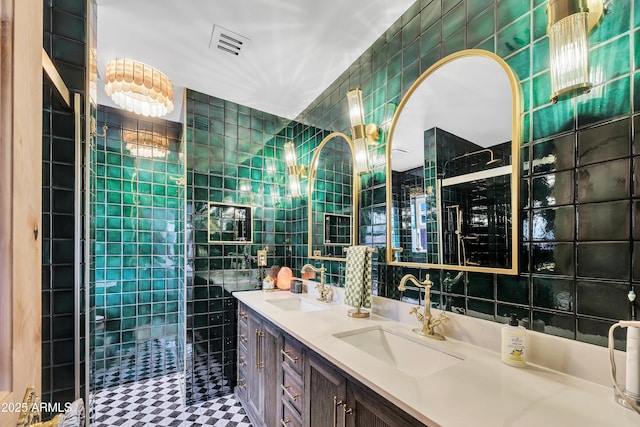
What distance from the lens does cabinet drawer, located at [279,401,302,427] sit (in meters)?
1.36

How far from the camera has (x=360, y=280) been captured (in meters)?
1.65

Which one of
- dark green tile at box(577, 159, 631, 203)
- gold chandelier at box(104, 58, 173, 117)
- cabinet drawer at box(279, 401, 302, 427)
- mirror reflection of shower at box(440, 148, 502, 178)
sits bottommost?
cabinet drawer at box(279, 401, 302, 427)

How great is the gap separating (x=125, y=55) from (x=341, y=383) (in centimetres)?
246

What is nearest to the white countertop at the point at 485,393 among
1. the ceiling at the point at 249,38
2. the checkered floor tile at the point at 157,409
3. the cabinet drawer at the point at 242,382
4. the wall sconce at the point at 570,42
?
the wall sconce at the point at 570,42

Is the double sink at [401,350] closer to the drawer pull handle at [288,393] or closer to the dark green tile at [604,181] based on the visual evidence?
the drawer pull handle at [288,393]

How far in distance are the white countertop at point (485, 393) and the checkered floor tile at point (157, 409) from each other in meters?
1.50

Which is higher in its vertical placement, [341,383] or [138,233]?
[138,233]

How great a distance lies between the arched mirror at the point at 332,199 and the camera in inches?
81.2

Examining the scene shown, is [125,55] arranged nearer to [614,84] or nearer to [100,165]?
[100,165]

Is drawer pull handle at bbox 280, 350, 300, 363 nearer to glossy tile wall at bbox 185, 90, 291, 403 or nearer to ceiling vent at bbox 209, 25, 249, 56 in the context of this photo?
glossy tile wall at bbox 185, 90, 291, 403

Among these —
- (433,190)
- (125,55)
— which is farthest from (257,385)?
(125,55)

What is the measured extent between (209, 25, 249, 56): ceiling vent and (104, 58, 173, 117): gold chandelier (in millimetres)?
511

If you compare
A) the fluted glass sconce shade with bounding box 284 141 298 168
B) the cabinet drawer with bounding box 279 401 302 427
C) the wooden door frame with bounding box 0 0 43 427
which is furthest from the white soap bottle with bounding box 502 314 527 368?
the fluted glass sconce shade with bounding box 284 141 298 168

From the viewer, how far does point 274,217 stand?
282 centimetres
